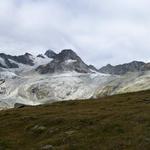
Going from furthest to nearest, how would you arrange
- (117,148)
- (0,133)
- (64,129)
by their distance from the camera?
(0,133)
(64,129)
(117,148)

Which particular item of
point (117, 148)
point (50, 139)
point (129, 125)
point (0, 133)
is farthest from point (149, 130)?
point (0, 133)

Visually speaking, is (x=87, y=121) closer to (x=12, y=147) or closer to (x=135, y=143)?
(x=12, y=147)

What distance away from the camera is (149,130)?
1772 inches

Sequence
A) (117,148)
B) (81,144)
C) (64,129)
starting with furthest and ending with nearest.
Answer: (64,129)
(81,144)
(117,148)

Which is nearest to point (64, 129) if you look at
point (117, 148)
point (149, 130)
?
point (149, 130)

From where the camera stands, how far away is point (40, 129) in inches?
2154

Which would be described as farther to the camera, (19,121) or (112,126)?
(19,121)

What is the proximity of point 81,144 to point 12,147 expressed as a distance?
795 centimetres

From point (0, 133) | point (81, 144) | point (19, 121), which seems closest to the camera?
point (81, 144)

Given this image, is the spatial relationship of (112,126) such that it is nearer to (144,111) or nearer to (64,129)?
(64,129)

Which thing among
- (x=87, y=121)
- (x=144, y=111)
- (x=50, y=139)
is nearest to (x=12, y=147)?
(x=50, y=139)

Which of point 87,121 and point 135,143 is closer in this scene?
point 135,143

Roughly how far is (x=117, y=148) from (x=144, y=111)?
20.8m

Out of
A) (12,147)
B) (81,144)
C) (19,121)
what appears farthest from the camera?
(19,121)
